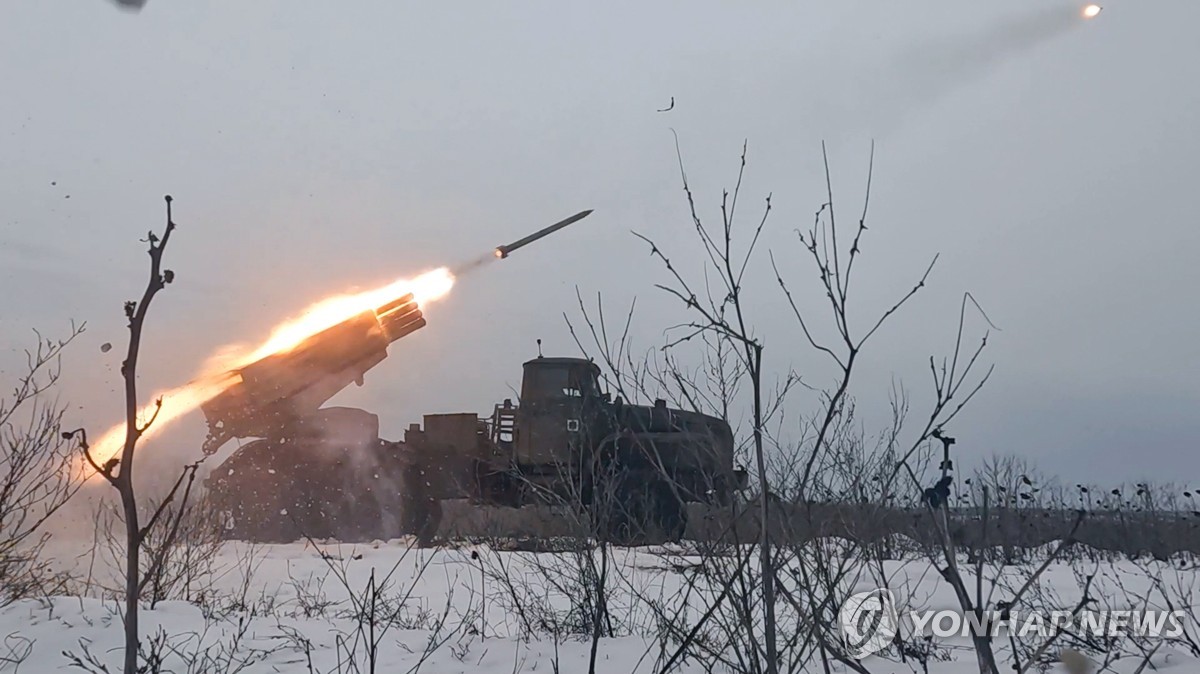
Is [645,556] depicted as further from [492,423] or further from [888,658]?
[888,658]

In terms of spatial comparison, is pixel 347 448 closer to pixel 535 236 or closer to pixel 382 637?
pixel 535 236

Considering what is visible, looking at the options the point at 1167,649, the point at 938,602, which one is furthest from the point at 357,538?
the point at 1167,649

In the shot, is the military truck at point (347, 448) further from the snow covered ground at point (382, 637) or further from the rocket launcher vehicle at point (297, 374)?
the snow covered ground at point (382, 637)

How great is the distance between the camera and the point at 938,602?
8.79 meters

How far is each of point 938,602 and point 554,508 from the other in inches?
146

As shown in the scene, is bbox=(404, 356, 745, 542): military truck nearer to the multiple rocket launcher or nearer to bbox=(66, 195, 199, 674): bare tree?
the multiple rocket launcher

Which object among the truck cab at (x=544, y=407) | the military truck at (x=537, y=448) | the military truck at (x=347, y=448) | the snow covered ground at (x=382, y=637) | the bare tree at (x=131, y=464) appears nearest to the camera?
the bare tree at (x=131, y=464)

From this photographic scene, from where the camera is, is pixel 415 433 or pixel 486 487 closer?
pixel 486 487

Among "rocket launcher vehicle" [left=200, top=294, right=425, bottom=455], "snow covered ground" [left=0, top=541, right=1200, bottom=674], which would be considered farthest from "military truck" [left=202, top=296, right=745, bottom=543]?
"snow covered ground" [left=0, top=541, right=1200, bottom=674]

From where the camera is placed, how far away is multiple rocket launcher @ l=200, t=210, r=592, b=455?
16609mm

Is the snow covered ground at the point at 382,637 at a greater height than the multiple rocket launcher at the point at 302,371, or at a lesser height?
lesser

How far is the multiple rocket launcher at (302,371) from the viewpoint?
54.5 feet

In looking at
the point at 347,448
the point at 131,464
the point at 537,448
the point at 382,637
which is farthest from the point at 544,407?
the point at 131,464

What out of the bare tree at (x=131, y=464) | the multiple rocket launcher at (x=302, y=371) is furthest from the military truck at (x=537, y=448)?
the bare tree at (x=131, y=464)
